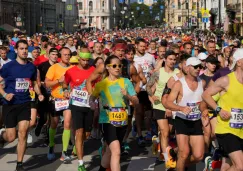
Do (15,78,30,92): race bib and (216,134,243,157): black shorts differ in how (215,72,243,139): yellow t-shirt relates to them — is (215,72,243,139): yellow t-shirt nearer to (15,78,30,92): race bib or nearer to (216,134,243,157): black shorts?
(216,134,243,157): black shorts

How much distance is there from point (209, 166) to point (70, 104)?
7.84 feet

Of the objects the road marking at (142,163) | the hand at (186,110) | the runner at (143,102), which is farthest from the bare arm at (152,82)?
the hand at (186,110)

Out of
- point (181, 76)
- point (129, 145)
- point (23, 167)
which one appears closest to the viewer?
point (181, 76)

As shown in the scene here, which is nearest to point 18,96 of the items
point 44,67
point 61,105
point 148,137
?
point 61,105

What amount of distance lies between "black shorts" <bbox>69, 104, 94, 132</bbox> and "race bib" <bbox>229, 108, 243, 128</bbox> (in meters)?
2.99

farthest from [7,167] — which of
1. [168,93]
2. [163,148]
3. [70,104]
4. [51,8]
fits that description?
[51,8]

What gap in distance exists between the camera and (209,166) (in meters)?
8.82

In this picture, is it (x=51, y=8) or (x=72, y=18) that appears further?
(x=72, y=18)

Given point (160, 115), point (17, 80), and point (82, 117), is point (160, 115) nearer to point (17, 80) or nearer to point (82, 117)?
point (82, 117)

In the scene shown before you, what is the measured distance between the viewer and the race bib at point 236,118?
7.00m

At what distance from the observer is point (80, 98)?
31.1ft

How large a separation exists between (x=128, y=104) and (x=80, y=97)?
147 cm

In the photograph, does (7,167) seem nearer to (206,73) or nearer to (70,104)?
(70,104)

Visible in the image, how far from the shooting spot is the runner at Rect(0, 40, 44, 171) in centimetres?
934
